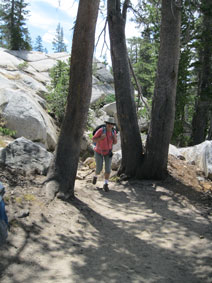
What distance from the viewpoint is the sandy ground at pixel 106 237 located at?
3418 mm

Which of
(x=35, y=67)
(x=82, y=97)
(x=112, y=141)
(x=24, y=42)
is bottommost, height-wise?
(x=112, y=141)

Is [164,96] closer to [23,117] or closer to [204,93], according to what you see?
[23,117]

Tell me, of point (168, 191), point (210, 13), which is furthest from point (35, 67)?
point (168, 191)

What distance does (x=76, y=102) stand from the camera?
5781 millimetres

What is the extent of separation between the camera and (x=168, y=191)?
7.34m

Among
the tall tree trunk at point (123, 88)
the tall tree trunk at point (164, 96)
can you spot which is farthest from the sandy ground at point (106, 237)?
the tall tree trunk at point (123, 88)

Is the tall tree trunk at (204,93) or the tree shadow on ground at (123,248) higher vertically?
the tall tree trunk at (204,93)

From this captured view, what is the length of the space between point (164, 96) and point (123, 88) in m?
1.26

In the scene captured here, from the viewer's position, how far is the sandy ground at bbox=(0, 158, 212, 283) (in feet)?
11.2

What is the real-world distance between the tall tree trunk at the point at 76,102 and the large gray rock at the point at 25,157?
0.61 meters

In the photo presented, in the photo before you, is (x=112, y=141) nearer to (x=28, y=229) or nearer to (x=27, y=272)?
(x=28, y=229)

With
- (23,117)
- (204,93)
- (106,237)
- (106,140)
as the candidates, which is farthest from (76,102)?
(204,93)

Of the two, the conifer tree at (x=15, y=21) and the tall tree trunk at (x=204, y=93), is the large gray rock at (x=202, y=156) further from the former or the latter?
the conifer tree at (x=15, y=21)

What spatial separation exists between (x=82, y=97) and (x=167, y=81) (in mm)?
2870
